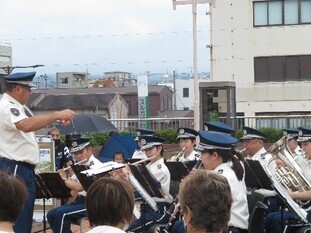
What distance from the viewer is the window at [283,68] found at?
103ft

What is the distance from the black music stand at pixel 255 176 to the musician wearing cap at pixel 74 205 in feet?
5.78

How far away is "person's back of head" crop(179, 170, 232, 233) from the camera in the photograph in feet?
11.6

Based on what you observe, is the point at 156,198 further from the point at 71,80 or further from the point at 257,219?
the point at 71,80

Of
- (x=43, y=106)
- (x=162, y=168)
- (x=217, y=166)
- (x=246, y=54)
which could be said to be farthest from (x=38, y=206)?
(x=43, y=106)

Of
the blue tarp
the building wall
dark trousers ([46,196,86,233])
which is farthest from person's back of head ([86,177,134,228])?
the building wall

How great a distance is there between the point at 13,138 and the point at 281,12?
90.0ft

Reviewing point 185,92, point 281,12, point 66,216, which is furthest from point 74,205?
point 185,92

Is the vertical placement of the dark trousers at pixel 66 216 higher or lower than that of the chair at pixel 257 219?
lower

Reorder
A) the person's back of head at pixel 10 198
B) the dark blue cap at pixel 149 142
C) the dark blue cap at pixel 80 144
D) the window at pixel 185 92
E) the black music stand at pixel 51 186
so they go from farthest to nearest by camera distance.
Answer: the window at pixel 185 92, the dark blue cap at pixel 80 144, the dark blue cap at pixel 149 142, the black music stand at pixel 51 186, the person's back of head at pixel 10 198

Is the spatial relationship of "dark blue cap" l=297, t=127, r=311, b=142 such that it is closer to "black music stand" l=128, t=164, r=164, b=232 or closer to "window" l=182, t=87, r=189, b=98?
"black music stand" l=128, t=164, r=164, b=232

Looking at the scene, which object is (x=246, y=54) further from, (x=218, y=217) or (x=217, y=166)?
(x=218, y=217)

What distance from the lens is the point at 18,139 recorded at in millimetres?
6363

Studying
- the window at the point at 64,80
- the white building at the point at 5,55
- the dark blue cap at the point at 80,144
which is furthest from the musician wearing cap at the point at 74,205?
the window at the point at 64,80

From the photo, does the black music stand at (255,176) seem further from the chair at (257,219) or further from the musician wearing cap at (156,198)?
the chair at (257,219)
